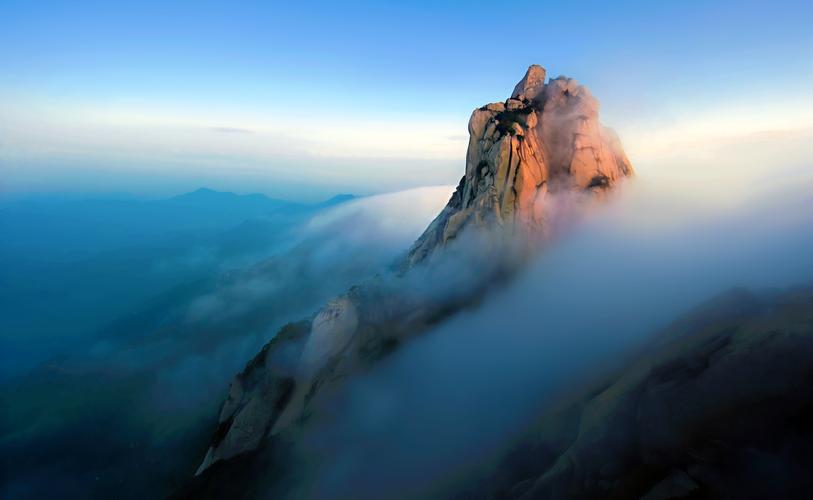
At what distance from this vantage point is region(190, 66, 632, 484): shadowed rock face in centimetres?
6494

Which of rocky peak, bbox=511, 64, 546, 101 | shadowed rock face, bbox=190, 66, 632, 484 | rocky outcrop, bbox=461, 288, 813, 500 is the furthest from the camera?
rocky peak, bbox=511, 64, 546, 101

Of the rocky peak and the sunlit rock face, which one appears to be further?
the rocky peak

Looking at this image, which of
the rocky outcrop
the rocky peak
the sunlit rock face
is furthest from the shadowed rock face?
the rocky outcrop

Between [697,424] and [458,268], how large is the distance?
48281 millimetres

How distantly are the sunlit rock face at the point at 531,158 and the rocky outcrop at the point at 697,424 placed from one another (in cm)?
3749

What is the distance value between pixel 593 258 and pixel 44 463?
149607mm

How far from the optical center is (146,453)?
10344 cm

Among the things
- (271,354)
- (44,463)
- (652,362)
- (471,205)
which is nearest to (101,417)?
(44,463)

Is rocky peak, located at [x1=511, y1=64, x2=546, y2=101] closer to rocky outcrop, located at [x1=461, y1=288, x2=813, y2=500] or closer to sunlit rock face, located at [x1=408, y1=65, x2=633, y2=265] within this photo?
sunlit rock face, located at [x1=408, y1=65, x2=633, y2=265]

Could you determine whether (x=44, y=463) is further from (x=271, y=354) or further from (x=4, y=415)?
(x=271, y=354)

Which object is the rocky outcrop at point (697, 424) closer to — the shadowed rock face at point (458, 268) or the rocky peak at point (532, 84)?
the shadowed rock face at point (458, 268)

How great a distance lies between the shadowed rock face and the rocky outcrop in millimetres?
35540

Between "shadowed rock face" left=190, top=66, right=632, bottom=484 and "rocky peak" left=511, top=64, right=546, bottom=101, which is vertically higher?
"rocky peak" left=511, top=64, right=546, bottom=101

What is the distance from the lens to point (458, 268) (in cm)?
7250
